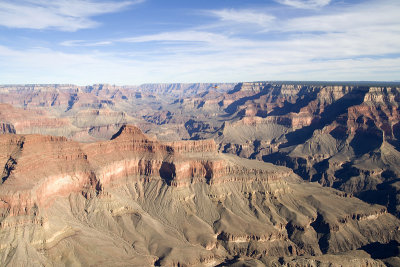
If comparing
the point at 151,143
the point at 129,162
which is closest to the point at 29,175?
the point at 129,162

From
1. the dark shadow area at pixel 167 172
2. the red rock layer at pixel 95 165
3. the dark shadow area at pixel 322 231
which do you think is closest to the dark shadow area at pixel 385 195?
the dark shadow area at pixel 322 231

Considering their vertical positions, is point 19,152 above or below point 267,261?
above

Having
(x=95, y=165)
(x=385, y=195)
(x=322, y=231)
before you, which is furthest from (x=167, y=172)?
(x=385, y=195)

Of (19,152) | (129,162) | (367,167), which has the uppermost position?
(19,152)

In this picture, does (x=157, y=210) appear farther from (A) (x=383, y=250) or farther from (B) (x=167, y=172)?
(A) (x=383, y=250)

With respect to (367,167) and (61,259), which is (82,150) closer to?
(61,259)

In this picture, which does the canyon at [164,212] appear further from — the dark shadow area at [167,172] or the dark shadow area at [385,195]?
the dark shadow area at [385,195]
